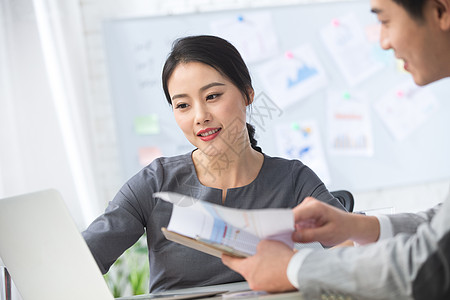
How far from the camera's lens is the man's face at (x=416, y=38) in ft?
2.88

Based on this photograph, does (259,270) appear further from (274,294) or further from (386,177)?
(386,177)

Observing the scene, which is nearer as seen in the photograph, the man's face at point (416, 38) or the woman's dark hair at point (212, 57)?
the man's face at point (416, 38)

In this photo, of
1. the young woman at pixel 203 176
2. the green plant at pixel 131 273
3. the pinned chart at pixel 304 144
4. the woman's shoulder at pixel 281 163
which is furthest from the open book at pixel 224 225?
the pinned chart at pixel 304 144

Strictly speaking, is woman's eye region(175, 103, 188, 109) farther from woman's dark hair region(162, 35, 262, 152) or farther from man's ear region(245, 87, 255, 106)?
man's ear region(245, 87, 255, 106)

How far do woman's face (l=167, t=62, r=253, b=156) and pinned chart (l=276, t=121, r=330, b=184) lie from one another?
6.38 ft

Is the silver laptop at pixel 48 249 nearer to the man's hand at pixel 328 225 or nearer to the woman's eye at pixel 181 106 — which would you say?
the man's hand at pixel 328 225

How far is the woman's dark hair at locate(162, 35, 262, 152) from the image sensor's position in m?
1.40

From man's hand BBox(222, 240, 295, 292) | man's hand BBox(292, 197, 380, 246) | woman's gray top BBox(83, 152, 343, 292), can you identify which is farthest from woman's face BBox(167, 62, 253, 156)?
man's hand BBox(222, 240, 295, 292)

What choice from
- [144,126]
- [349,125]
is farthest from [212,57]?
[349,125]

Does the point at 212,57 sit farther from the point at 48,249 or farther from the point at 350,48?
the point at 350,48

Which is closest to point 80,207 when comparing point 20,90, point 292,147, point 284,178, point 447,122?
point 20,90

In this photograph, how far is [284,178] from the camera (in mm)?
1432

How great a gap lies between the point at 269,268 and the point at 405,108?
297cm

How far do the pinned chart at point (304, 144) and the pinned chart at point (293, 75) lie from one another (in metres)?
0.17
